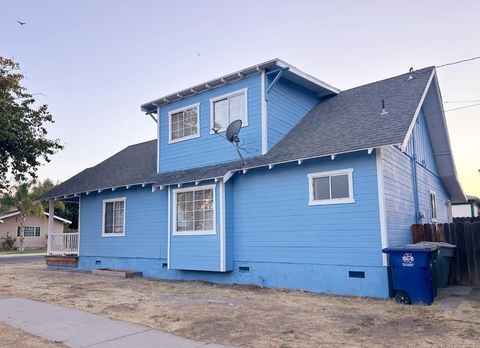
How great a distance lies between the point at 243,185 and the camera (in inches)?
470

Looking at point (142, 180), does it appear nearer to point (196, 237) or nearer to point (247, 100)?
point (196, 237)

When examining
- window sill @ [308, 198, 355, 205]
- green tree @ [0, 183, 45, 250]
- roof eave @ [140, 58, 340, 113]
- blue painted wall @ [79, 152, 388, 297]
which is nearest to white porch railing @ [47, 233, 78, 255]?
blue painted wall @ [79, 152, 388, 297]

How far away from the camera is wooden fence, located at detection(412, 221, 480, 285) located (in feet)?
35.6

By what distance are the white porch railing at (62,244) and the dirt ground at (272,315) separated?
675 cm

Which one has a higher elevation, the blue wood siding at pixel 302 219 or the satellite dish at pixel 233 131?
the satellite dish at pixel 233 131

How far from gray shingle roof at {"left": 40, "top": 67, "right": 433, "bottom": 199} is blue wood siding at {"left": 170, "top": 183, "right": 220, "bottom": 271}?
4.03 feet

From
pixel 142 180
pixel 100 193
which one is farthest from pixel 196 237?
pixel 100 193

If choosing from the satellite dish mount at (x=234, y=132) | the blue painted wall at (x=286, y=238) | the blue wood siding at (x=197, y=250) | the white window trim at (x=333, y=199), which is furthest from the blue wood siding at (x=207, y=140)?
the white window trim at (x=333, y=199)

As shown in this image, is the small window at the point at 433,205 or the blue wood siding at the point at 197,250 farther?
the small window at the point at 433,205

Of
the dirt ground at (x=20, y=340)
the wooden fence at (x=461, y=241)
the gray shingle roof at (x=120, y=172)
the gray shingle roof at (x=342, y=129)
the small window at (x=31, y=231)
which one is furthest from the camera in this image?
the small window at (x=31, y=231)

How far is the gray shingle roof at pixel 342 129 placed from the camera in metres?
9.69

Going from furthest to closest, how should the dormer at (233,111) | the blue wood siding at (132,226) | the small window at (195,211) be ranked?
the blue wood siding at (132,226) < the small window at (195,211) < the dormer at (233,111)

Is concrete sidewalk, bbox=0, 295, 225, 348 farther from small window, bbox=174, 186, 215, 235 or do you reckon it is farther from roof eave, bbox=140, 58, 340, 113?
roof eave, bbox=140, 58, 340, 113

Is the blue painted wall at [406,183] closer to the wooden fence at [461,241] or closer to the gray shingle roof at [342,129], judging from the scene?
the wooden fence at [461,241]
